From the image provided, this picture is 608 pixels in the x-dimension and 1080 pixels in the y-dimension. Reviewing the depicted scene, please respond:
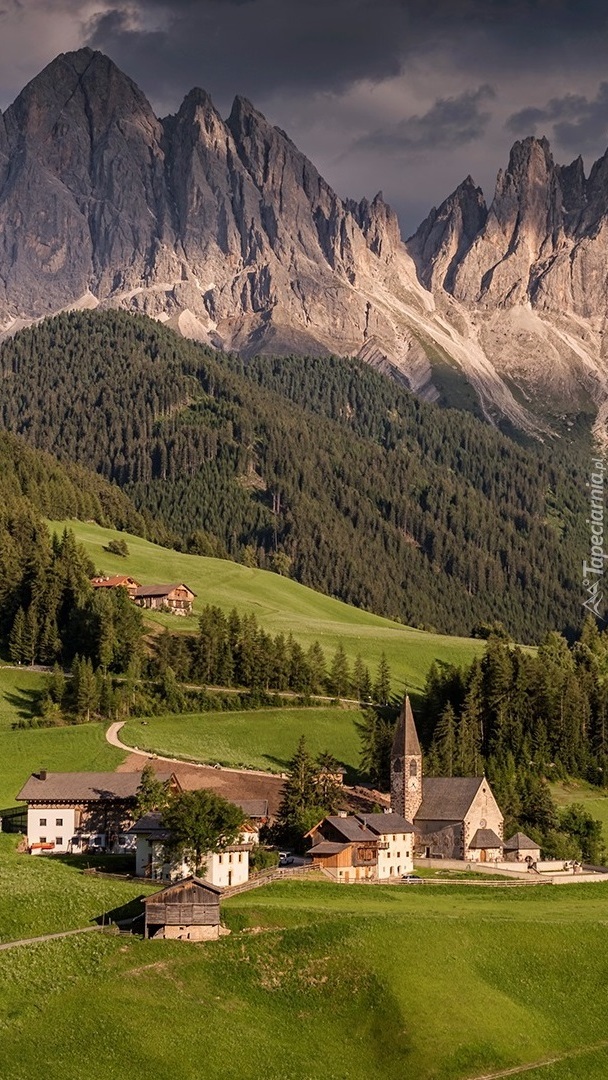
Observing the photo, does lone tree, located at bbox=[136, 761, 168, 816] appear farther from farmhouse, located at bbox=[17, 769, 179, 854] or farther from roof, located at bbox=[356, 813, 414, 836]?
roof, located at bbox=[356, 813, 414, 836]

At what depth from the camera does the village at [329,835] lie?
103m

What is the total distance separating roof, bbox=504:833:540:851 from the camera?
128m

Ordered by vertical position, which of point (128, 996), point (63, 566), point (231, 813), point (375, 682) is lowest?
point (128, 996)

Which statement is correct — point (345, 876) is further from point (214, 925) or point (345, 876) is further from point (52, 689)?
point (52, 689)

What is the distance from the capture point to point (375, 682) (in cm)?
18412

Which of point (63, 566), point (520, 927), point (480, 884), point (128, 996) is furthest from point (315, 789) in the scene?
point (63, 566)

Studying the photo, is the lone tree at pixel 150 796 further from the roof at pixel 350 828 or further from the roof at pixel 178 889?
the roof at pixel 178 889

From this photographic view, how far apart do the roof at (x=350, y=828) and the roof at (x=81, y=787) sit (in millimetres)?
15778

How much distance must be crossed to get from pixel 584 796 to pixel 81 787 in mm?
55001

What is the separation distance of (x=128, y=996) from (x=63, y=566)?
121954 millimetres

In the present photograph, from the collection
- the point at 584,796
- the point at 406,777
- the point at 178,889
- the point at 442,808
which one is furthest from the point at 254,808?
the point at 584,796

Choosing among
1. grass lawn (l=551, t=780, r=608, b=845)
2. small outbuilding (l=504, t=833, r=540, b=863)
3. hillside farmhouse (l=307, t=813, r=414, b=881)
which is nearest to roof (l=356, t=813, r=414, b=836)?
hillside farmhouse (l=307, t=813, r=414, b=881)

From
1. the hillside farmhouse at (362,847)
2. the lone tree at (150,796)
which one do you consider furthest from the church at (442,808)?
the lone tree at (150,796)

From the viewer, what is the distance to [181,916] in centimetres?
8344
